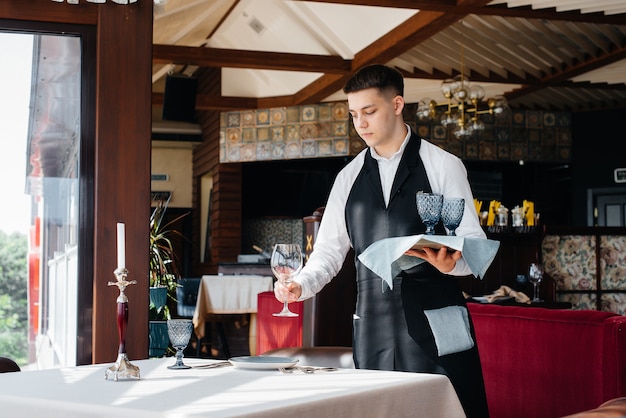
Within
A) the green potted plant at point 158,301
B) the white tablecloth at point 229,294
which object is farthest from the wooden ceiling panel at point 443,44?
the green potted plant at point 158,301

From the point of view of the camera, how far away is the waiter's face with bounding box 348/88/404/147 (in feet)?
8.75

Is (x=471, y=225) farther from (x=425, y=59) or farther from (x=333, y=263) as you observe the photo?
(x=425, y=59)

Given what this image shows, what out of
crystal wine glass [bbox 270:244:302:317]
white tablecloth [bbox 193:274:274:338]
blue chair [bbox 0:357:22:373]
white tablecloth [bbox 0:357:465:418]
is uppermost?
crystal wine glass [bbox 270:244:302:317]

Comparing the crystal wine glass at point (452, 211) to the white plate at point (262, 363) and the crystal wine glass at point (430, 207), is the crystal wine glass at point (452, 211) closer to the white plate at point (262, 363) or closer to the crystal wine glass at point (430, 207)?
the crystal wine glass at point (430, 207)

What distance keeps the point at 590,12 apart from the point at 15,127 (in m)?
5.97

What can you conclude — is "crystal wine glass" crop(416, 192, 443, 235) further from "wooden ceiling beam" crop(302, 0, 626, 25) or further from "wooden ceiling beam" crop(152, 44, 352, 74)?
"wooden ceiling beam" crop(152, 44, 352, 74)

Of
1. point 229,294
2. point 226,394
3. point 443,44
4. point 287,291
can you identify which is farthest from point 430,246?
point 443,44

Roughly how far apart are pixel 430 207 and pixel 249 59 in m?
8.05

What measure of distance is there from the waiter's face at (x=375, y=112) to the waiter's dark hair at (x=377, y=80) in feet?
0.05

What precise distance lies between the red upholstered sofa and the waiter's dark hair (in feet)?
4.05

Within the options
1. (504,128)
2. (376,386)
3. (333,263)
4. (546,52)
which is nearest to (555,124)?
(504,128)

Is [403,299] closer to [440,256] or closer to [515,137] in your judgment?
[440,256]

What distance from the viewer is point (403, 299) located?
256 centimetres

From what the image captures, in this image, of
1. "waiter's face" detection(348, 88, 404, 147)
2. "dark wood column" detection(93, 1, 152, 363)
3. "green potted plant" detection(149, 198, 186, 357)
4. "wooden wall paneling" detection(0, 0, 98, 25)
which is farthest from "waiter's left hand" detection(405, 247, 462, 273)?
"green potted plant" detection(149, 198, 186, 357)
